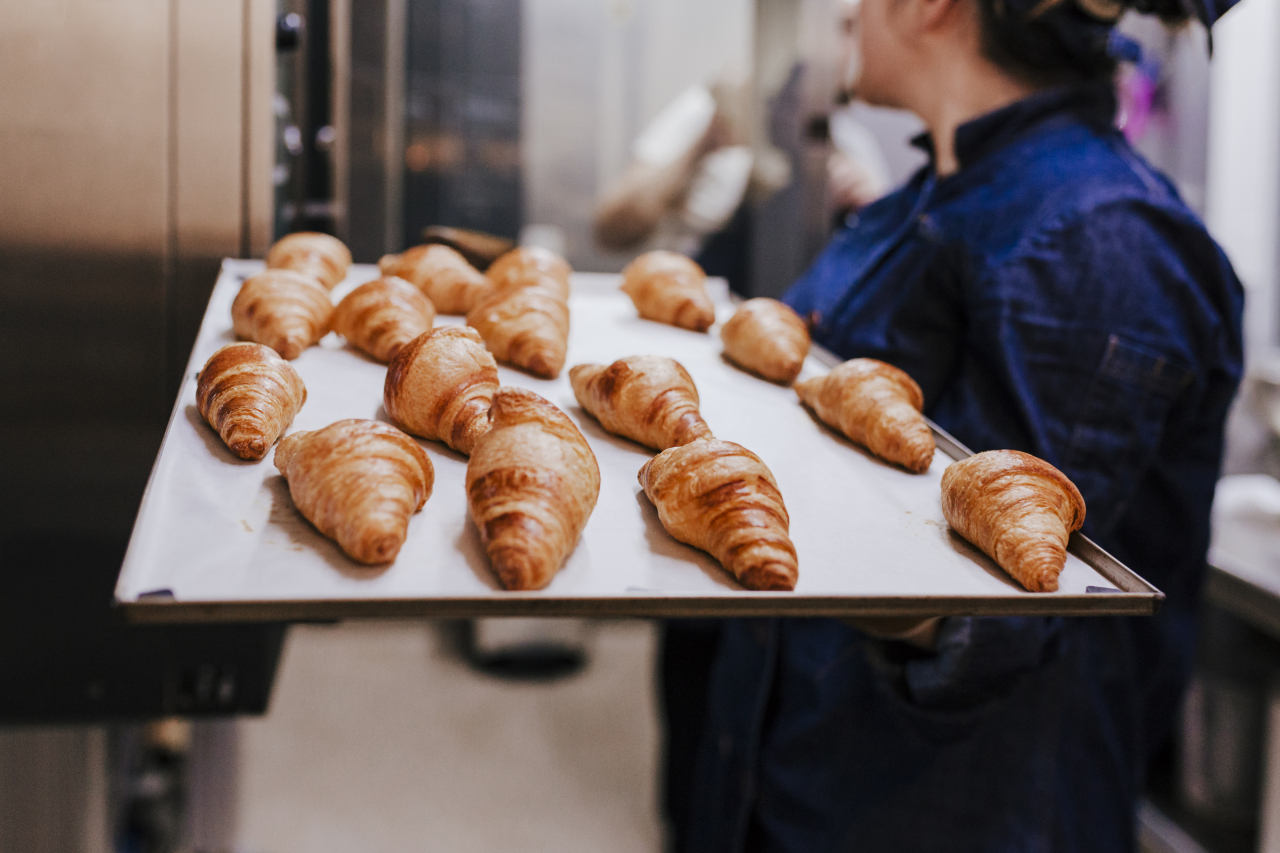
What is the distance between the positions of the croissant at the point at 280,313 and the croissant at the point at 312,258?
0.35 feet

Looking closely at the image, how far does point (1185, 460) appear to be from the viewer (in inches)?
45.1

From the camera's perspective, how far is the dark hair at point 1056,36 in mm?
1093

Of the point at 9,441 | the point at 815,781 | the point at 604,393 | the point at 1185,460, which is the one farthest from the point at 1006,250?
the point at 9,441

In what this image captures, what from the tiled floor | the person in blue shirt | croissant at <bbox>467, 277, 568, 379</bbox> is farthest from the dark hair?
the tiled floor

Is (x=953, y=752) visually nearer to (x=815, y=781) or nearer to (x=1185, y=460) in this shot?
(x=815, y=781)

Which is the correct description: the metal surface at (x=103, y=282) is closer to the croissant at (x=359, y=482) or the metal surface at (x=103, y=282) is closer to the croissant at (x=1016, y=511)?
the croissant at (x=359, y=482)

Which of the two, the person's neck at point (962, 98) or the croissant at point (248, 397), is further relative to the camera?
the person's neck at point (962, 98)

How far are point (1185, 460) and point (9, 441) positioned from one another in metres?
1.29

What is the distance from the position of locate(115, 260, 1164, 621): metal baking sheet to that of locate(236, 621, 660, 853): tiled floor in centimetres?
184

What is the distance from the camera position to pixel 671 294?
1.09 m

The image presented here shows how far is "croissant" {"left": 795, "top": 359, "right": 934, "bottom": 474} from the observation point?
2.45ft

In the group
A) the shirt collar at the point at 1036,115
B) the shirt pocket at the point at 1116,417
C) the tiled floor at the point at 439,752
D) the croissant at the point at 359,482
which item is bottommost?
the tiled floor at the point at 439,752

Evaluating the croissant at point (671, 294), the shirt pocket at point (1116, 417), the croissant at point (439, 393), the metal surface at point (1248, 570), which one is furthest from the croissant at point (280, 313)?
the metal surface at point (1248, 570)

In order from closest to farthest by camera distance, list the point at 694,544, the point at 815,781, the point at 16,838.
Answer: the point at 694,544
the point at 16,838
the point at 815,781
